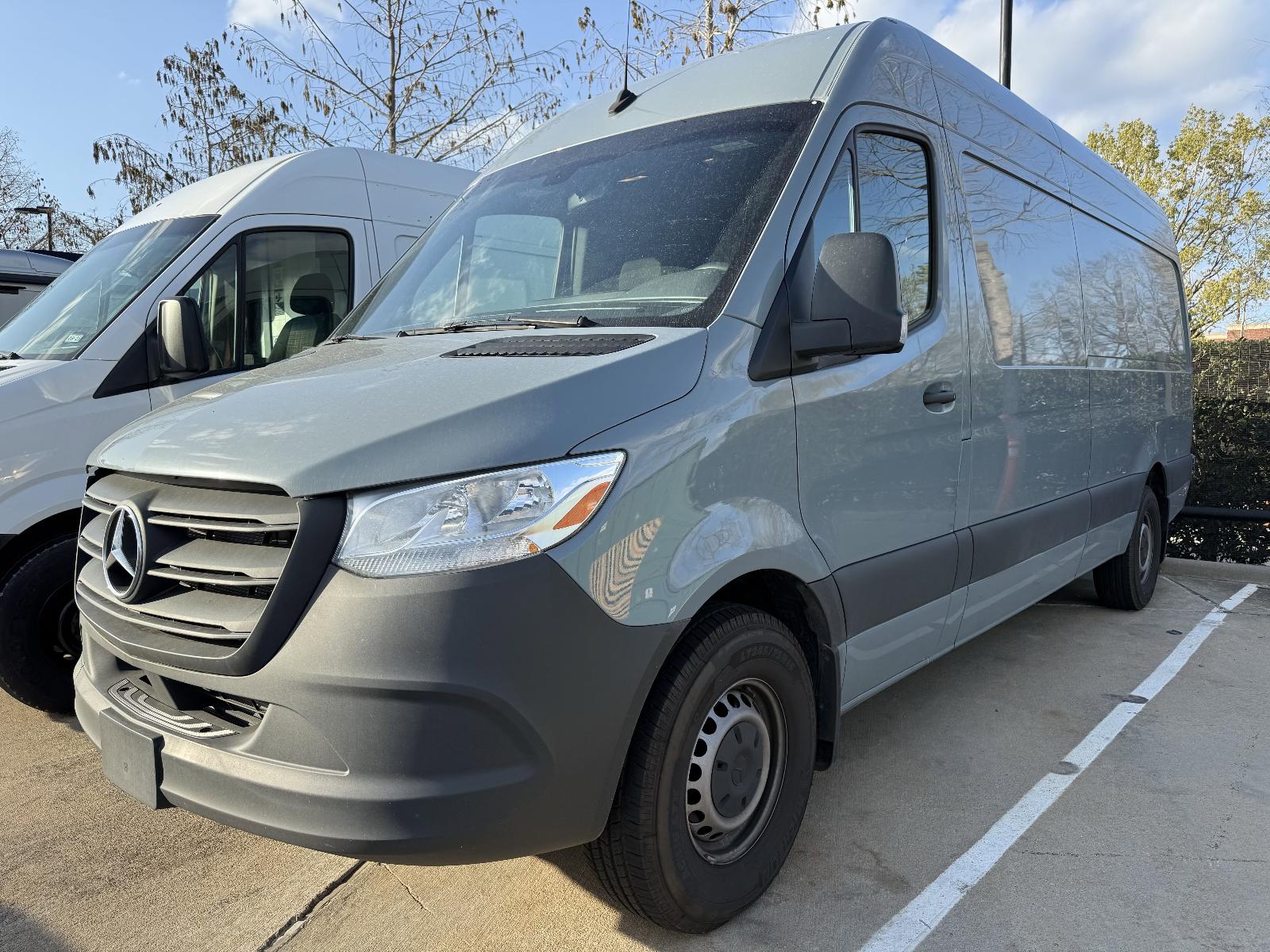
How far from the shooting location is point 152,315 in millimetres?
4340

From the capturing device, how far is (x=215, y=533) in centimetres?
215

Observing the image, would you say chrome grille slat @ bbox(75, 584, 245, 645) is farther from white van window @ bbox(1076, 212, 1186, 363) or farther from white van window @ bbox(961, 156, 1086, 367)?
white van window @ bbox(1076, 212, 1186, 363)

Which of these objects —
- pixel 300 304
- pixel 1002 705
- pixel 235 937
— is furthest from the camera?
pixel 300 304

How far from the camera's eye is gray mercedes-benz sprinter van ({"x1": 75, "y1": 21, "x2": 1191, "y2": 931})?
192cm

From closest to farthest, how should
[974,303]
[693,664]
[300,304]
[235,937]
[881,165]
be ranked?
[693,664] < [235,937] < [881,165] < [974,303] < [300,304]

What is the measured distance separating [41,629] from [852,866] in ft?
11.0

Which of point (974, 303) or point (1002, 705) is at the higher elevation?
point (974, 303)

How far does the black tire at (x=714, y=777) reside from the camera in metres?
2.22

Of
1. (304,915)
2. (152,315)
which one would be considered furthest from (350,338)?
(304,915)

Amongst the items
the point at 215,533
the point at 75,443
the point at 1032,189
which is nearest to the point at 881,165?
the point at 1032,189

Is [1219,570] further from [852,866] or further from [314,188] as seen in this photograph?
[314,188]

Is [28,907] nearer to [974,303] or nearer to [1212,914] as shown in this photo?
[1212,914]

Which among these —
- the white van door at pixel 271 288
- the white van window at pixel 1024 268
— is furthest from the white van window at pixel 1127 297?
the white van door at pixel 271 288

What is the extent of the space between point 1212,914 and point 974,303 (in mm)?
2096
